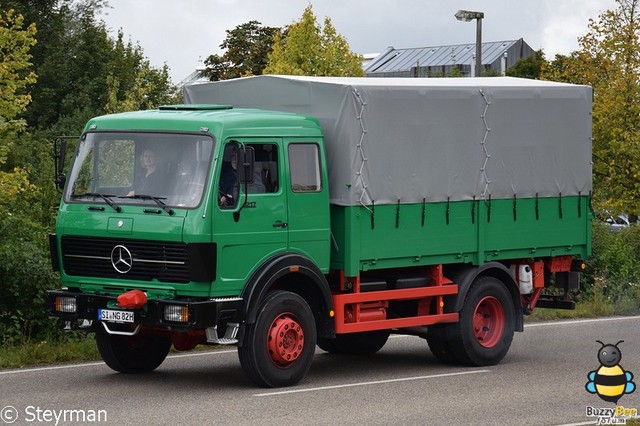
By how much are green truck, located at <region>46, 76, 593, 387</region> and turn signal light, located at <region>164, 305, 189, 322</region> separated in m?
0.01

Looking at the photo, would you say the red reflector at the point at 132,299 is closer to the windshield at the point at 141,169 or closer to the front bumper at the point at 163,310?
the front bumper at the point at 163,310

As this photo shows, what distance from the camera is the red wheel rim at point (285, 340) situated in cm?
1343

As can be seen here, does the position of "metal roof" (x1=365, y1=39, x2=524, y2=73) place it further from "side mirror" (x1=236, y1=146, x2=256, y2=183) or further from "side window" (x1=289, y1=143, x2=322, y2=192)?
"side mirror" (x1=236, y1=146, x2=256, y2=183)

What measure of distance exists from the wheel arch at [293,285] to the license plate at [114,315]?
3.64ft

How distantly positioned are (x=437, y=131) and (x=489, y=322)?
2.43 metres

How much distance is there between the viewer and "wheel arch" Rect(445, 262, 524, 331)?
15.6 m

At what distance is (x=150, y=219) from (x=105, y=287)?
0.90 m

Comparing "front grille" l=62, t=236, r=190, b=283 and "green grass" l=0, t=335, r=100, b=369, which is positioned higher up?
"front grille" l=62, t=236, r=190, b=283

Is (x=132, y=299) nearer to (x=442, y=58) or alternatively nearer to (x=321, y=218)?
(x=321, y=218)

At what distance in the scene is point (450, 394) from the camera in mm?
13234

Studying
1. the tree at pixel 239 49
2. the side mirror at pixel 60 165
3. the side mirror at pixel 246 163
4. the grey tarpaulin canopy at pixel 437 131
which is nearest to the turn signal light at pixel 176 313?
the side mirror at pixel 246 163

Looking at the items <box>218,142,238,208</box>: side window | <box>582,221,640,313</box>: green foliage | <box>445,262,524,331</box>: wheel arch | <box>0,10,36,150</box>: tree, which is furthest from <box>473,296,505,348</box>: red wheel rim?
<box>0,10,36,150</box>: tree

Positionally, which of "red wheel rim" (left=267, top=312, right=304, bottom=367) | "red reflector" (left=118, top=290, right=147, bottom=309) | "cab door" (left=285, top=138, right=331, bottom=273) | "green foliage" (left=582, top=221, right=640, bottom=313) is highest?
"cab door" (left=285, top=138, right=331, bottom=273)

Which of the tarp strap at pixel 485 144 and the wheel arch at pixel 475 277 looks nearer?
the wheel arch at pixel 475 277
